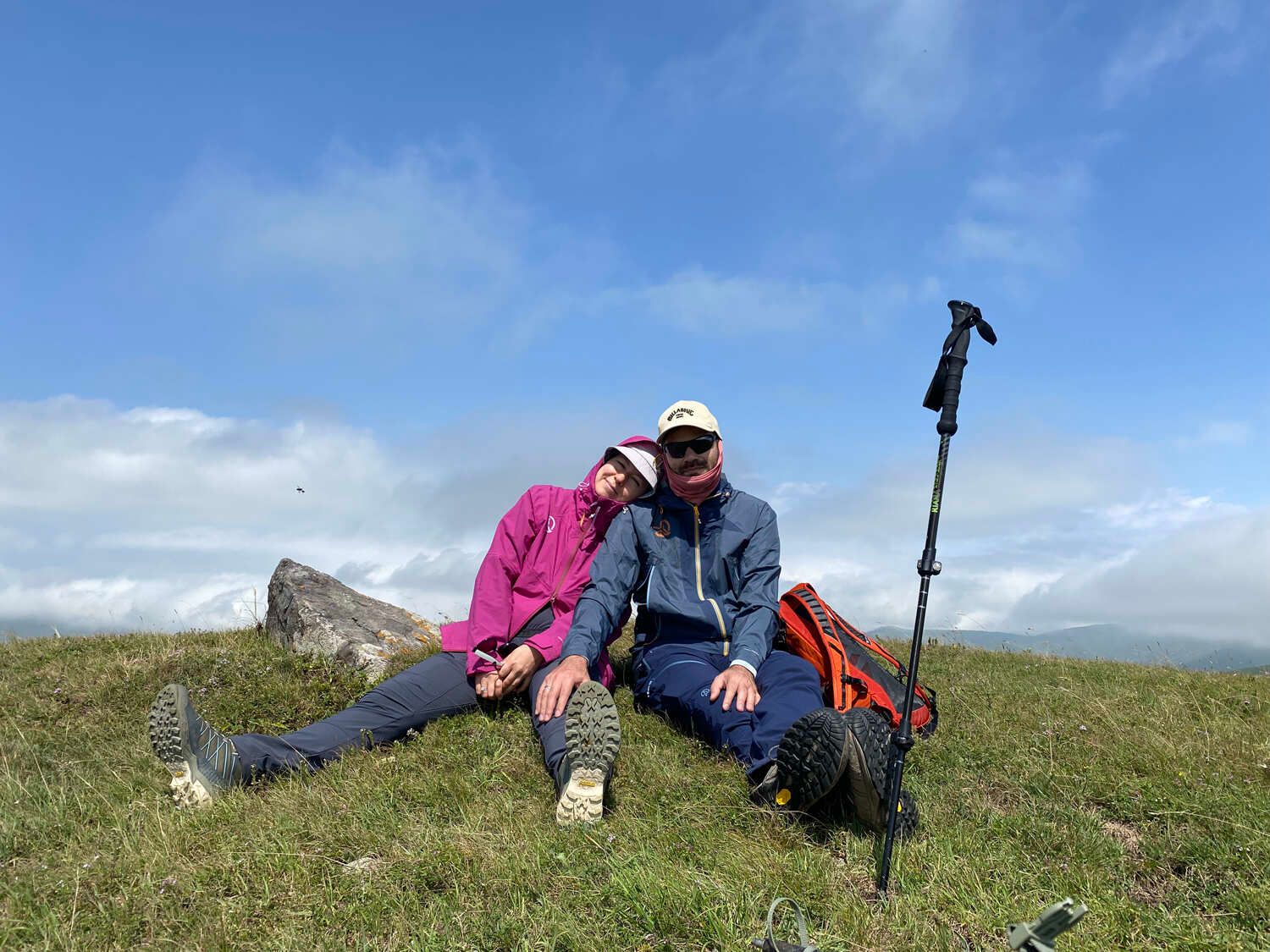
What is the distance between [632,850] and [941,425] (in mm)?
3074

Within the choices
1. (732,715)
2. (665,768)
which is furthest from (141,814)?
(732,715)

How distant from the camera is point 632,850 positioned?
4469mm

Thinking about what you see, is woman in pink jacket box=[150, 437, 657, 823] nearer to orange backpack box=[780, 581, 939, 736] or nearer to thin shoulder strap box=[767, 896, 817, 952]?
thin shoulder strap box=[767, 896, 817, 952]

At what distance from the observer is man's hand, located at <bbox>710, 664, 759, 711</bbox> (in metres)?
5.81

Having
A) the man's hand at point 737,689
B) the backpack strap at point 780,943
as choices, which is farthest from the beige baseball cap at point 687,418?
the backpack strap at point 780,943

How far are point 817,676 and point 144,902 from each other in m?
4.46

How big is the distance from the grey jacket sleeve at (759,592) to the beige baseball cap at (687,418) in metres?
0.99

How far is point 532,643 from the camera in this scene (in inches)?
268

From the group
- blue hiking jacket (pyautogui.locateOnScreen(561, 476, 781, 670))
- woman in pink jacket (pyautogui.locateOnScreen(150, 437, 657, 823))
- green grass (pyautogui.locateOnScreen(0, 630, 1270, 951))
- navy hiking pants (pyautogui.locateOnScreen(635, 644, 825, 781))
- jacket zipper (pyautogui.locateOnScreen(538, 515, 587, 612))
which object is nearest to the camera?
green grass (pyautogui.locateOnScreen(0, 630, 1270, 951))

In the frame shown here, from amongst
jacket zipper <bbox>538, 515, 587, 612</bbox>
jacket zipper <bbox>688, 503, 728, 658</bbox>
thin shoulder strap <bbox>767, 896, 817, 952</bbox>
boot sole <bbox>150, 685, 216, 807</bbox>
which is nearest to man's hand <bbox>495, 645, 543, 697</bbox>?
jacket zipper <bbox>538, 515, 587, 612</bbox>

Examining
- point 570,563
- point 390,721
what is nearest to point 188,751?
point 390,721

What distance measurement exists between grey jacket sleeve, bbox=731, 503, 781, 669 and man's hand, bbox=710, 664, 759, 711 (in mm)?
242

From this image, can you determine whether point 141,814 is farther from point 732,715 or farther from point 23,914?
point 732,715

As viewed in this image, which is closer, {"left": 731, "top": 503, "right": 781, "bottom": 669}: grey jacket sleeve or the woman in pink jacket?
the woman in pink jacket
